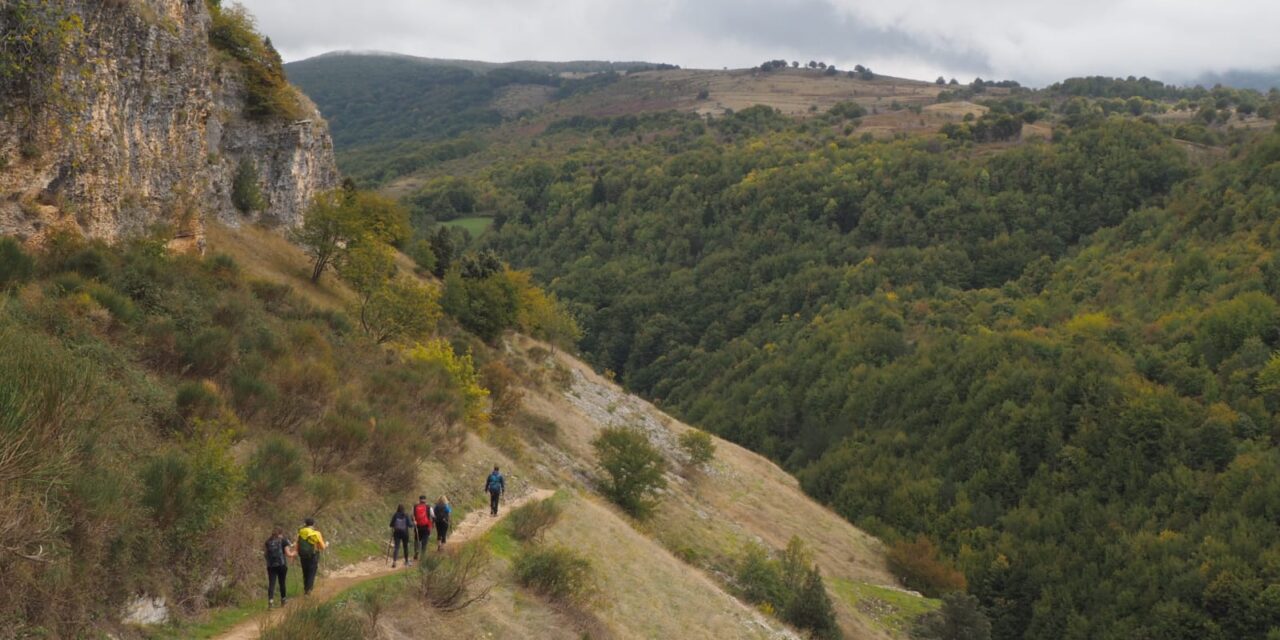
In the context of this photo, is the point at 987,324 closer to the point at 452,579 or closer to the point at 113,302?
the point at 452,579

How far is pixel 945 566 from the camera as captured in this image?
48.0 meters

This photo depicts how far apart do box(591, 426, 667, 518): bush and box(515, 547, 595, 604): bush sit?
50.3 ft

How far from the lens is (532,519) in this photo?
1941 centimetres

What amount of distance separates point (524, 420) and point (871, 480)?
38.5 meters

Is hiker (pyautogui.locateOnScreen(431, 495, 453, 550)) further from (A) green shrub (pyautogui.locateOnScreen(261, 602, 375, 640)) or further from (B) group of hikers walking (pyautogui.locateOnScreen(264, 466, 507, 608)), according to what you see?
(A) green shrub (pyautogui.locateOnScreen(261, 602, 375, 640))

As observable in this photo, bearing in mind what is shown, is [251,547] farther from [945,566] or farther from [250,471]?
[945,566]

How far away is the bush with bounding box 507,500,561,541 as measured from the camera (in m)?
19.1

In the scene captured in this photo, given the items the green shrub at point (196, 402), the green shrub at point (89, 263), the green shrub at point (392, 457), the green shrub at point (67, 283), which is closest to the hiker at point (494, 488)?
the green shrub at point (392, 457)

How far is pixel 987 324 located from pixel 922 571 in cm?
4691

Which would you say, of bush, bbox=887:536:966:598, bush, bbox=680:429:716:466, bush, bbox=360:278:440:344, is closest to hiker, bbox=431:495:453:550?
bush, bbox=360:278:440:344

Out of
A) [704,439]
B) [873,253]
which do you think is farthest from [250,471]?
[873,253]

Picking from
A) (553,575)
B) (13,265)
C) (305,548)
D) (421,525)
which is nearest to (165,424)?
(305,548)

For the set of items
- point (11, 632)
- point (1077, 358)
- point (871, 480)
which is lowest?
point (871, 480)

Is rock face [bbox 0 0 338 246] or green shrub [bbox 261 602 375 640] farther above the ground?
rock face [bbox 0 0 338 246]
